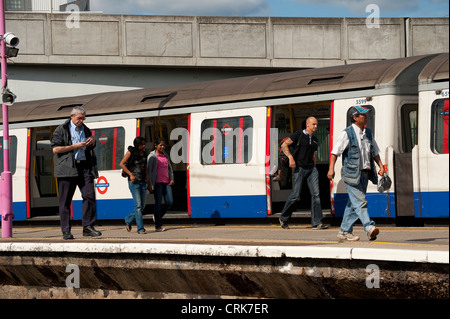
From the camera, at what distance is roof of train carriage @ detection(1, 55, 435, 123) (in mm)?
13086

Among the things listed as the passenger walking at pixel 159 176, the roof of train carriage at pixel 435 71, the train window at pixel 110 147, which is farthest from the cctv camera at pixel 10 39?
the roof of train carriage at pixel 435 71

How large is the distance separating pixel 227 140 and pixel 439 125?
447 centimetres

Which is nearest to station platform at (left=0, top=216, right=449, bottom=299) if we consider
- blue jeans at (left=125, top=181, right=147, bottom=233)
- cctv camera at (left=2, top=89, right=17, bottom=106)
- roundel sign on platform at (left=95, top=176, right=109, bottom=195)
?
blue jeans at (left=125, top=181, right=147, bottom=233)

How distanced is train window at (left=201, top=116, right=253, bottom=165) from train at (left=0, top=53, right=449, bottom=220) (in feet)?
0.07

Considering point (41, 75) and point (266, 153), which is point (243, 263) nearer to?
point (266, 153)

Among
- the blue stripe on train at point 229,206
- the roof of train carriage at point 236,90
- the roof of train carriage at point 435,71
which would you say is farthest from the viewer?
the blue stripe on train at point 229,206

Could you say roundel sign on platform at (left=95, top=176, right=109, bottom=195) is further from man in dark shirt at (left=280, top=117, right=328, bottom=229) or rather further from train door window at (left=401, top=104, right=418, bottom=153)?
train door window at (left=401, top=104, right=418, bottom=153)

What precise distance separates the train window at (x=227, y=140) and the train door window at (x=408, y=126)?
9.93 ft

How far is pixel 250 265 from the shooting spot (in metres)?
8.90

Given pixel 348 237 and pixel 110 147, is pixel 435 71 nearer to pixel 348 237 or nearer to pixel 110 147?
pixel 348 237

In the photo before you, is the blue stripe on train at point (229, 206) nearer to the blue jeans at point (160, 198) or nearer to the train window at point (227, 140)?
the train window at point (227, 140)

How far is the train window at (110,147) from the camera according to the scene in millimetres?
16609

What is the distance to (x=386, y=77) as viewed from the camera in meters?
12.8

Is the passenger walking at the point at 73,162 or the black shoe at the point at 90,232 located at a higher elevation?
the passenger walking at the point at 73,162
